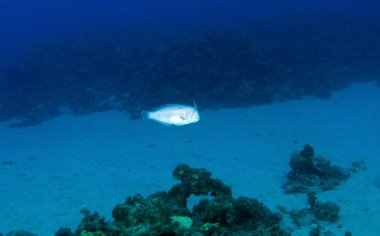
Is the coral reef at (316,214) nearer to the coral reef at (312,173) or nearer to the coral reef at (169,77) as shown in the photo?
the coral reef at (312,173)

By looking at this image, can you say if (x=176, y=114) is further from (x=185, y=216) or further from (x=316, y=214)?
(x=316, y=214)

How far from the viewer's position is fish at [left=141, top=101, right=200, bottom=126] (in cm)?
536

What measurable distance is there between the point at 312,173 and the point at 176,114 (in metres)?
7.35

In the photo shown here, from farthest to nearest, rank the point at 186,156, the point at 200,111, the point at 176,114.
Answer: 1. the point at 200,111
2. the point at 186,156
3. the point at 176,114

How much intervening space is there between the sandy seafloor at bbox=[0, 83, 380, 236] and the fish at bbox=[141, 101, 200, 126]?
459 centimetres

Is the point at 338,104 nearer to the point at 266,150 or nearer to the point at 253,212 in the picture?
the point at 266,150

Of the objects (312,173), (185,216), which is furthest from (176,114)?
(312,173)

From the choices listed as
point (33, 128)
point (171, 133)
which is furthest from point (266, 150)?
point (33, 128)

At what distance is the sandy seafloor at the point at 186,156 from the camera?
10234 mm

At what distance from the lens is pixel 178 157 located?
551 inches

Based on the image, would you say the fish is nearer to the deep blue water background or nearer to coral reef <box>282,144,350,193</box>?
coral reef <box>282,144,350,193</box>

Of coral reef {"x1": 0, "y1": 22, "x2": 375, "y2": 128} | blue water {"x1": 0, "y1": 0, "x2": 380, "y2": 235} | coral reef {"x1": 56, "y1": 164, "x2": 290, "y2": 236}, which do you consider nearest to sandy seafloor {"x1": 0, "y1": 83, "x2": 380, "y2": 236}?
blue water {"x1": 0, "y1": 0, "x2": 380, "y2": 235}

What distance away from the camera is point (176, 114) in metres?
5.41

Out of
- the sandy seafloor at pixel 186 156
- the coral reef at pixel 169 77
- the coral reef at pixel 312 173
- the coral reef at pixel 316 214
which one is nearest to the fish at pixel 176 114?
the sandy seafloor at pixel 186 156
